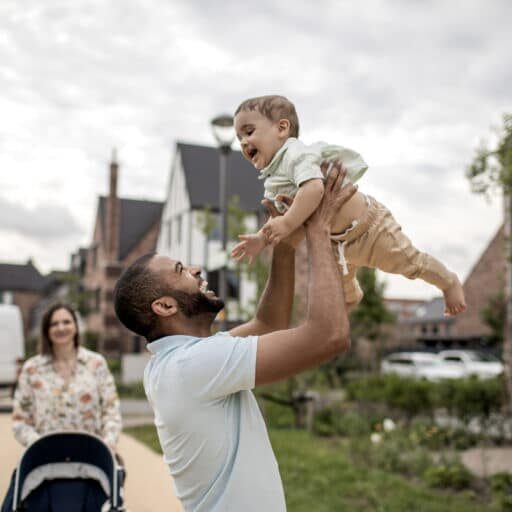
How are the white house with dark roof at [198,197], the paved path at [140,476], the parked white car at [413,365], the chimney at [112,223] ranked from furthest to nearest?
the chimney at [112,223]
the white house with dark roof at [198,197]
the parked white car at [413,365]
the paved path at [140,476]

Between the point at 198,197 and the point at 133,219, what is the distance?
39.0 feet

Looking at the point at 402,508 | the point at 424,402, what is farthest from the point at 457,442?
the point at 402,508

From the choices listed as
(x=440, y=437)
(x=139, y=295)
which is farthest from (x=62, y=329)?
(x=440, y=437)

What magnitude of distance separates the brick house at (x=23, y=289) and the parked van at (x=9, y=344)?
60625 mm

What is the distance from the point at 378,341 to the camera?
1266 inches

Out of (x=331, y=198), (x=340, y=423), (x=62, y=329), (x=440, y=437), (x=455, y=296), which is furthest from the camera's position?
(x=340, y=423)

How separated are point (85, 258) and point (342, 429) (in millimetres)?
36812

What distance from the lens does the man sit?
2271 millimetres

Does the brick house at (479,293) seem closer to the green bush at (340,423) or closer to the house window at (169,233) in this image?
the house window at (169,233)

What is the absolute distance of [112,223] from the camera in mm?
39688

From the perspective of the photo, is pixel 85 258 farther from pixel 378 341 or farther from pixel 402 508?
pixel 402 508

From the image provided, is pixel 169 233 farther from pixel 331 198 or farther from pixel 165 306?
pixel 331 198

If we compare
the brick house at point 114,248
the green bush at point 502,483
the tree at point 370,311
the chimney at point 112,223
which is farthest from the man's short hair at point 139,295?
the chimney at point 112,223

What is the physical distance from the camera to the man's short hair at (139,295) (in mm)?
2514
